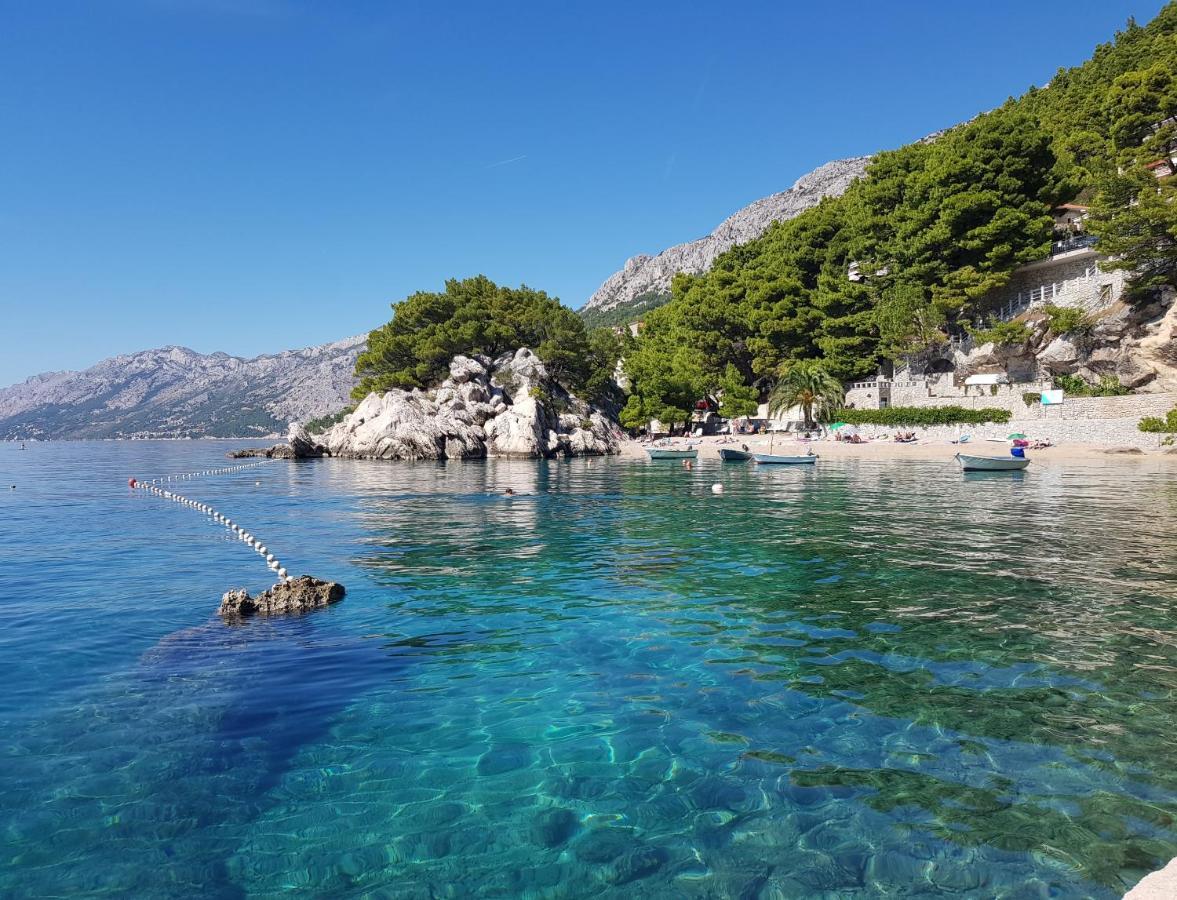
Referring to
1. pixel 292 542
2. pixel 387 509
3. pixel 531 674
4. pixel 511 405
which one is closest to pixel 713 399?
pixel 511 405

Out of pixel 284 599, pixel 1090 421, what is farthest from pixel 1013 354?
pixel 284 599

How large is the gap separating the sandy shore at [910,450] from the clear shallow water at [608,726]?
40.9m

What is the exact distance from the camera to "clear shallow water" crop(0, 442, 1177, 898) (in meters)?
5.79

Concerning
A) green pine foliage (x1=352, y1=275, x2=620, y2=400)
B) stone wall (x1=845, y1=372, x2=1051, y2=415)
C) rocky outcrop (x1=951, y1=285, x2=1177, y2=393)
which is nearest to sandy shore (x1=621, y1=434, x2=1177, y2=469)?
stone wall (x1=845, y1=372, x2=1051, y2=415)

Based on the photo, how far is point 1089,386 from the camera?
5888 cm

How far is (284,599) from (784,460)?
48.4 meters

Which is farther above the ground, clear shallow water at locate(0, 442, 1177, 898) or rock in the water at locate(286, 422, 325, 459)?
rock in the water at locate(286, 422, 325, 459)

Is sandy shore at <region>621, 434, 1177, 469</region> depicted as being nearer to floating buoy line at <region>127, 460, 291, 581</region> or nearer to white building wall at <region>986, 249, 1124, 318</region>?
white building wall at <region>986, 249, 1124, 318</region>

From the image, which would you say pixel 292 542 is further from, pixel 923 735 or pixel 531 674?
pixel 923 735

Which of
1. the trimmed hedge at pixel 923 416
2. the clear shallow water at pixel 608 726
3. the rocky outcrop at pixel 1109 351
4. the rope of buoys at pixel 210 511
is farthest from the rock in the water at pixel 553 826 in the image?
the trimmed hedge at pixel 923 416

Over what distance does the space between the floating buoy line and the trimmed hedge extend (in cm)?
6567

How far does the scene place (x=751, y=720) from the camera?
8648mm

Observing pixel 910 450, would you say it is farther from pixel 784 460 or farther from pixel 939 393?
pixel 784 460

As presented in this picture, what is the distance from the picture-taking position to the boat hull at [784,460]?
5572 cm
